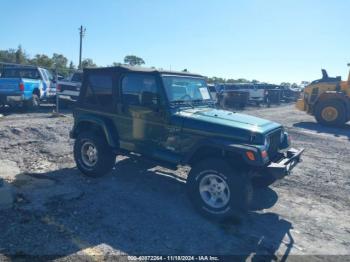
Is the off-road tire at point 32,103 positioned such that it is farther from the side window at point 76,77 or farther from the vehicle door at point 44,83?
the side window at point 76,77

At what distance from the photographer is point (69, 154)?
724 centimetres

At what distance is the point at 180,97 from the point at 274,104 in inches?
997

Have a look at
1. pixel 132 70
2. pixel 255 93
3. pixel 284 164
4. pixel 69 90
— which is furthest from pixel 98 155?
pixel 255 93

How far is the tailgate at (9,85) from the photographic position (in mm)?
12656

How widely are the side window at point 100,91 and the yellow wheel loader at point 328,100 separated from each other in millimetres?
12358

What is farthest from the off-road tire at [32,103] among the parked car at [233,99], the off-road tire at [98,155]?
the parked car at [233,99]

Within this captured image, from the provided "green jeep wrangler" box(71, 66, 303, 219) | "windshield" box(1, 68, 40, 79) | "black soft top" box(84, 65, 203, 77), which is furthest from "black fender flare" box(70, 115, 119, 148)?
"windshield" box(1, 68, 40, 79)

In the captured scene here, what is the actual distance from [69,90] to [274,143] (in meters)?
12.5

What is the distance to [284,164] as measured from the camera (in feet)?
14.6

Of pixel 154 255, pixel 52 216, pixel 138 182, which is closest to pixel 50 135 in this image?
pixel 138 182

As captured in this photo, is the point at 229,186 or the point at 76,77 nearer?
the point at 229,186

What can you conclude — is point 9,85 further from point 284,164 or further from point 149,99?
point 284,164

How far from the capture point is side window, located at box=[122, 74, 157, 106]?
4910 mm

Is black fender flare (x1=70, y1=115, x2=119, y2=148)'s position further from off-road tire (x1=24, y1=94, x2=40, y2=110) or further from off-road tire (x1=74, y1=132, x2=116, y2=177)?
off-road tire (x1=24, y1=94, x2=40, y2=110)
